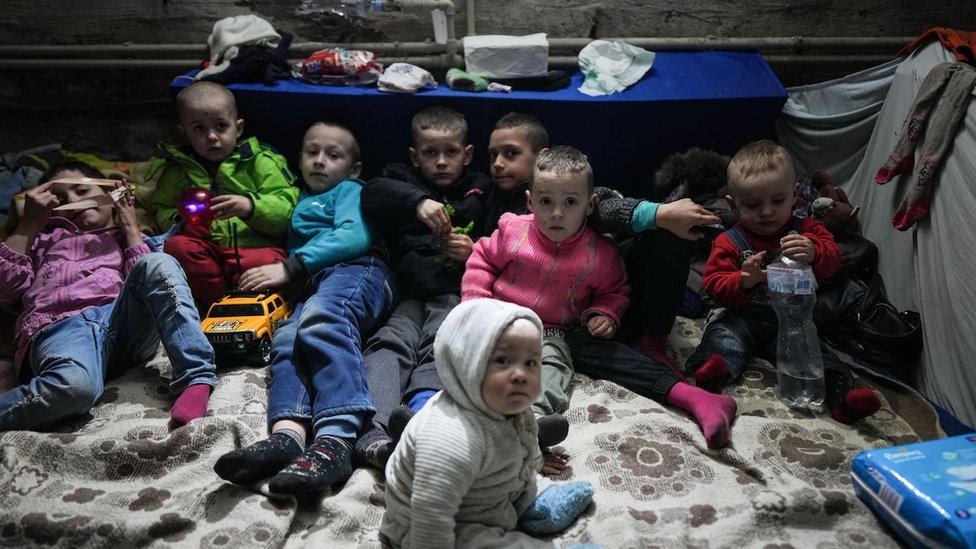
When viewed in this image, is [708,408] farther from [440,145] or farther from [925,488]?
[440,145]

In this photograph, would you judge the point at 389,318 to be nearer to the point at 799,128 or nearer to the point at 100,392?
the point at 100,392

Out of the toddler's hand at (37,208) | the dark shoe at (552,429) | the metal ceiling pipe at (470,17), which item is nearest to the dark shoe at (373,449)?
the dark shoe at (552,429)

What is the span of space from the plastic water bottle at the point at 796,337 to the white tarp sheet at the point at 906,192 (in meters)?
0.43

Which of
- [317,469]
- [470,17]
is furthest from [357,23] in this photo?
[317,469]

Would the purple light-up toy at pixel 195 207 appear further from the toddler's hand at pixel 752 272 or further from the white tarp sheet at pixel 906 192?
the white tarp sheet at pixel 906 192

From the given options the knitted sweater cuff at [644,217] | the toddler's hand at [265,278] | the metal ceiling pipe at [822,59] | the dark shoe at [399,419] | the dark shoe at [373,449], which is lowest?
the dark shoe at [373,449]

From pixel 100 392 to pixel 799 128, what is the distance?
306cm

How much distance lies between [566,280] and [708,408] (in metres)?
0.64

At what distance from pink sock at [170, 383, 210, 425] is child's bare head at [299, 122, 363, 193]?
40.1 inches

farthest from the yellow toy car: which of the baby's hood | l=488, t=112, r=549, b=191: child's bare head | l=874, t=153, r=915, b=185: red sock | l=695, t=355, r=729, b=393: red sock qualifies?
l=874, t=153, r=915, b=185: red sock

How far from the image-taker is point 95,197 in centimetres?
262

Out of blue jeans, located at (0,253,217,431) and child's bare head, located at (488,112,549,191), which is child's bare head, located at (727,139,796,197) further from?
blue jeans, located at (0,253,217,431)

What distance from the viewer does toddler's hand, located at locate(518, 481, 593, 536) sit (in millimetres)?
1676

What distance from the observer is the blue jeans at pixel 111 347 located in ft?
6.93
